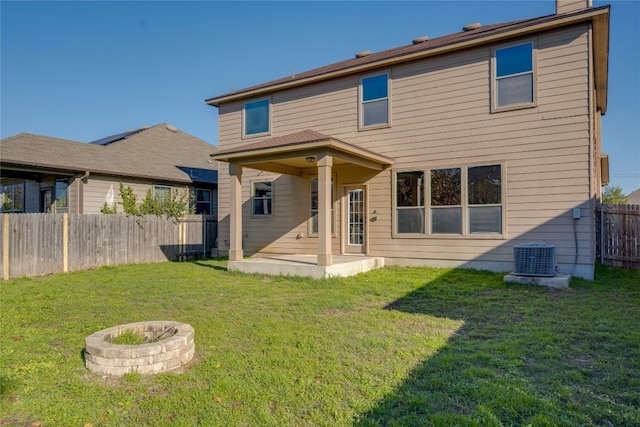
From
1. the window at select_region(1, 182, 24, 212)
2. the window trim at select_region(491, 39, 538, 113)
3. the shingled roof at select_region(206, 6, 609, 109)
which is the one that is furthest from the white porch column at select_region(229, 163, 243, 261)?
the window at select_region(1, 182, 24, 212)

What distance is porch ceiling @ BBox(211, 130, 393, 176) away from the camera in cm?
848

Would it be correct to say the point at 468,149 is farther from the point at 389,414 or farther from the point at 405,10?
the point at 389,414

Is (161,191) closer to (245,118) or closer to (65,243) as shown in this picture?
(245,118)

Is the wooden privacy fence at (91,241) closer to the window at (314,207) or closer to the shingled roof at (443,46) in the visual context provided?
the shingled roof at (443,46)

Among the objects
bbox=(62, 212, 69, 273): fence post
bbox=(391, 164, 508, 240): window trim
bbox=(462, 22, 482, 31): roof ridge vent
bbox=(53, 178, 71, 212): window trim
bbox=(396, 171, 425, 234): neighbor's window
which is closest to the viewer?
bbox=(391, 164, 508, 240): window trim

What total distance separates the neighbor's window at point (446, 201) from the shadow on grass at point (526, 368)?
11.2 ft

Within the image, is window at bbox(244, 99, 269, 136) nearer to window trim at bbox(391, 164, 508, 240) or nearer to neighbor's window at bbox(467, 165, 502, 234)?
window trim at bbox(391, 164, 508, 240)

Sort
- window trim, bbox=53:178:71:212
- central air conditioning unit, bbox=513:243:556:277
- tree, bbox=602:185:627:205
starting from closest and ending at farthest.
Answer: central air conditioning unit, bbox=513:243:556:277, window trim, bbox=53:178:71:212, tree, bbox=602:185:627:205

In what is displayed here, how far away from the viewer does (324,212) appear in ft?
27.8

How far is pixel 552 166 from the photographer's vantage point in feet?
27.3

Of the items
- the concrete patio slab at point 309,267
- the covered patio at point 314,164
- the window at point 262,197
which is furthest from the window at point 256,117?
the concrete patio slab at point 309,267

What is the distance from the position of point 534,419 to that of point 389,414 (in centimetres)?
97

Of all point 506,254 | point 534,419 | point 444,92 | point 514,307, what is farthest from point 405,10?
point 534,419

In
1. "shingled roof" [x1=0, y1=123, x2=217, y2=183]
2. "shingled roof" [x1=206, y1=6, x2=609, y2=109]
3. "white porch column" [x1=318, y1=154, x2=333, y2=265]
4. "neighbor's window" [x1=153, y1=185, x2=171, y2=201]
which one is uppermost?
"shingled roof" [x1=206, y1=6, x2=609, y2=109]
